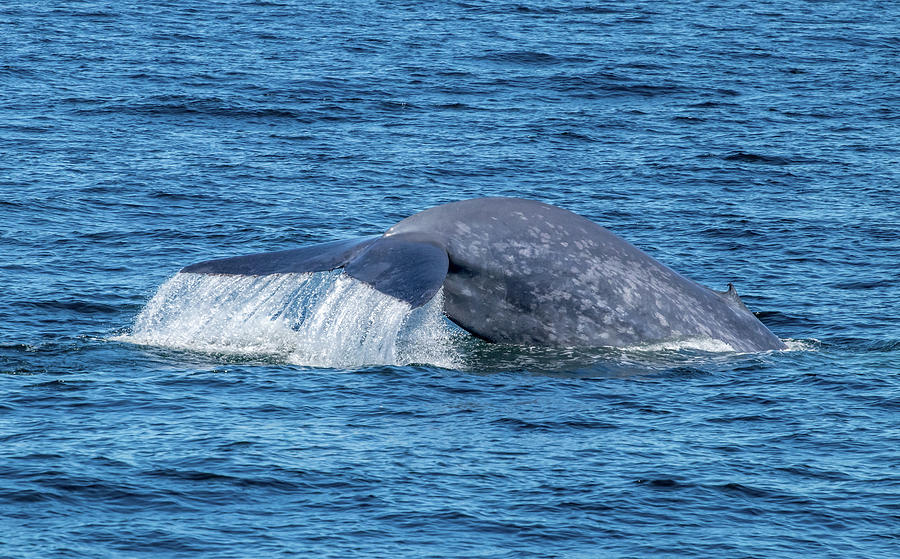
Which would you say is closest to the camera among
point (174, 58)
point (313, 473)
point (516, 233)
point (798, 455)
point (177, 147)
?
point (313, 473)

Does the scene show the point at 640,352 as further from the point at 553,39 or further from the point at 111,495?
the point at 553,39

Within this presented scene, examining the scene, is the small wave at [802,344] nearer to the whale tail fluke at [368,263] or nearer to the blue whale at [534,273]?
the blue whale at [534,273]

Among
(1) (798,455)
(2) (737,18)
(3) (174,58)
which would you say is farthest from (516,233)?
(2) (737,18)

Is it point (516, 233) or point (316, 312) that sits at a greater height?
point (516, 233)

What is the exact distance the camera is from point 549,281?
49.6 ft

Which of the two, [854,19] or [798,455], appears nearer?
[798,455]

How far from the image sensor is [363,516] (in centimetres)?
1176

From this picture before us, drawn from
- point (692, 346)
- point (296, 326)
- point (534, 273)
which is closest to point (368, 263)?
point (534, 273)

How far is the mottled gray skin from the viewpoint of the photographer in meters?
14.7

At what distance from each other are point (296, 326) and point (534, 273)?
3.46 meters

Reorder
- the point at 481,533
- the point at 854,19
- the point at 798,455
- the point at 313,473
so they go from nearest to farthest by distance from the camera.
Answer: the point at 481,533 < the point at 313,473 < the point at 798,455 < the point at 854,19

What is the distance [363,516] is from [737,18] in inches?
1668

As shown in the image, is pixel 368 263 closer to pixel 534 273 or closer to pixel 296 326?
pixel 534 273

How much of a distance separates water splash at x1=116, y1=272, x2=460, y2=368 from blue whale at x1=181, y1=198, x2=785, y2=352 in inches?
26.1
